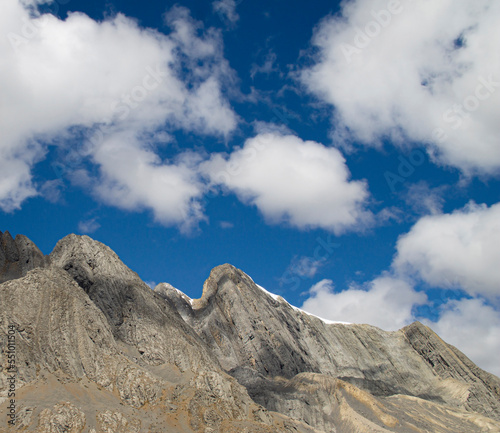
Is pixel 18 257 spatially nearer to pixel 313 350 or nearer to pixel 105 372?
pixel 105 372

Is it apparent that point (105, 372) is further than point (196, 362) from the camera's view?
No

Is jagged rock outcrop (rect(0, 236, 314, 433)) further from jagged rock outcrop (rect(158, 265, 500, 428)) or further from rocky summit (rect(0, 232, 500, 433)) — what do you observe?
jagged rock outcrop (rect(158, 265, 500, 428))

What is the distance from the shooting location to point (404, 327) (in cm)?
17200

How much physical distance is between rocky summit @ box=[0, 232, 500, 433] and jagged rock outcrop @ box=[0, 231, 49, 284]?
279mm

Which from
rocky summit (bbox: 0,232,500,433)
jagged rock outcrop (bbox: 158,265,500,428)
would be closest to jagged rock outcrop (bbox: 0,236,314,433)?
rocky summit (bbox: 0,232,500,433)

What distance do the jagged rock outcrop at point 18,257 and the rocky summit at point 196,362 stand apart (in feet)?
0.91

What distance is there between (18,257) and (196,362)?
142ft

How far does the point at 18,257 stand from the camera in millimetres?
94312

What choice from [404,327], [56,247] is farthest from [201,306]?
[404,327]

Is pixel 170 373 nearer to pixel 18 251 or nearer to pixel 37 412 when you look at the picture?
pixel 37 412

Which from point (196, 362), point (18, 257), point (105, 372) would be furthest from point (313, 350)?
point (18, 257)

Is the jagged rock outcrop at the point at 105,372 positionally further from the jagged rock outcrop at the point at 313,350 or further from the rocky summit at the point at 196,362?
the jagged rock outcrop at the point at 313,350

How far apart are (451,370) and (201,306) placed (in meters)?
84.9

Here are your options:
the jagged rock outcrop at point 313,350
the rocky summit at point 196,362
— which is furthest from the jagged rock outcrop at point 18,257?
the jagged rock outcrop at point 313,350
